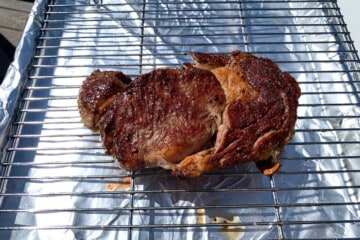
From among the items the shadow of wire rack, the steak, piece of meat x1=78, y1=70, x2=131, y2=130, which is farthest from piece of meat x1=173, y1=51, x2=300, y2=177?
piece of meat x1=78, y1=70, x2=131, y2=130

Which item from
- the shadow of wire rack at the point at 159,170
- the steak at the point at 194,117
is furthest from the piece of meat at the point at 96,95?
the shadow of wire rack at the point at 159,170

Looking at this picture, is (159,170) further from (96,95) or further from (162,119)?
(96,95)

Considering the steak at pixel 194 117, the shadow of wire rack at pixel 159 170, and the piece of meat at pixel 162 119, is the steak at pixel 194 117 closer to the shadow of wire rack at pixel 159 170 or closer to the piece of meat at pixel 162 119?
the piece of meat at pixel 162 119

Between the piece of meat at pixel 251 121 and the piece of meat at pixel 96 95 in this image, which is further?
the piece of meat at pixel 96 95

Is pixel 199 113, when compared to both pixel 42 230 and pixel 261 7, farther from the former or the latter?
pixel 261 7

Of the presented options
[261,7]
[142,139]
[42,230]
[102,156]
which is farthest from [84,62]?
[261,7]

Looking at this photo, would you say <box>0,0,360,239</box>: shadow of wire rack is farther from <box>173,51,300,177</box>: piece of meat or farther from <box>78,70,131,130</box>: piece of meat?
<box>78,70,131,130</box>: piece of meat

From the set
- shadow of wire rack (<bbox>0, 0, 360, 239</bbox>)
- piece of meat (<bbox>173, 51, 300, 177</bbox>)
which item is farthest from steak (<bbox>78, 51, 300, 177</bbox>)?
shadow of wire rack (<bbox>0, 0, 360, 239</bbox>)

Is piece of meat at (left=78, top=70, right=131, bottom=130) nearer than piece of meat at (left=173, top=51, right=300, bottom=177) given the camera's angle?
No
